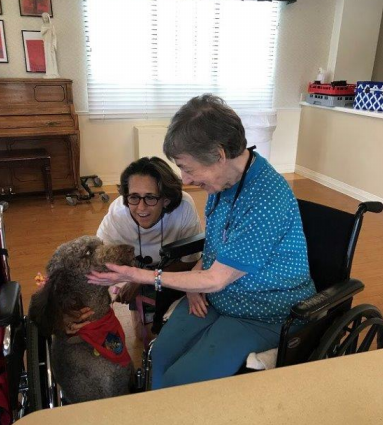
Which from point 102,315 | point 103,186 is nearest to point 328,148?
point 103,186

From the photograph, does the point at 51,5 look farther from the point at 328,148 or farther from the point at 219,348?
the point at 219,348

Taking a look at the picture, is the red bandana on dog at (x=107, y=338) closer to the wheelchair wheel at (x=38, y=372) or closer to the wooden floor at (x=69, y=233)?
the wheelchair wheel at (x=38, y=372)

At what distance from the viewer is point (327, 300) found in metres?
1.12

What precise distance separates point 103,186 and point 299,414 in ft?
13.1

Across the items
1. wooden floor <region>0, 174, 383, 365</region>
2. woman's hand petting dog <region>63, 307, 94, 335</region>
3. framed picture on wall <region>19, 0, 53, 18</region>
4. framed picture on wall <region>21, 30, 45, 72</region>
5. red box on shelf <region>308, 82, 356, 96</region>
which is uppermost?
framed picture on wall <region>19, 0, 53, 18</region>

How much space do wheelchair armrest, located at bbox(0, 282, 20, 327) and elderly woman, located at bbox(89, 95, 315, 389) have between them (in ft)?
0.73

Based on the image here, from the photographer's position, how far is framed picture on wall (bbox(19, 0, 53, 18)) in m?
3.66

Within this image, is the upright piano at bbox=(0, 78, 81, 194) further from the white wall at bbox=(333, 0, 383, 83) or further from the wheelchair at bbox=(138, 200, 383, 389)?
the white wall at bbox=(333, 0, 383, 83)

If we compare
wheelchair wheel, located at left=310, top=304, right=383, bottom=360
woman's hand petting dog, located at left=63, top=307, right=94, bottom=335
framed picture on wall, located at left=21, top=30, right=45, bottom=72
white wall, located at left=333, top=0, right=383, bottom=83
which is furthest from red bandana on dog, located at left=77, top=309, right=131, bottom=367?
white wall, located at left=333, top=0, right=383, bottom=83

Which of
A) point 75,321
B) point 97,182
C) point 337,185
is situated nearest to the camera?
point 75,321

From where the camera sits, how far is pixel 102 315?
136 centimetres

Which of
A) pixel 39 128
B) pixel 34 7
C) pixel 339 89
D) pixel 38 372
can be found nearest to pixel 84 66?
pixel 34 7

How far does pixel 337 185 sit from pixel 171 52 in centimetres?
226

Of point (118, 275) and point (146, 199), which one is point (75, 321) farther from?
point (146, 199)
